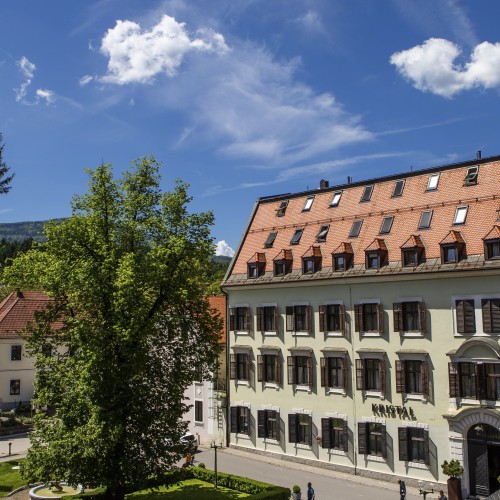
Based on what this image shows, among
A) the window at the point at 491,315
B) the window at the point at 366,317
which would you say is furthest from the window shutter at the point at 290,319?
the window at the point at 491,315

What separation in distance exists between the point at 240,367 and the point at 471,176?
22.2 m

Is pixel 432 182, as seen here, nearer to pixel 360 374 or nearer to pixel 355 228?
pixel 355 228

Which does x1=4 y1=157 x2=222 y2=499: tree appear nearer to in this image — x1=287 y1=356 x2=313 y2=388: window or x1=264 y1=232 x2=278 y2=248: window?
x1=287 y1=356 x2=313 y2=388: window

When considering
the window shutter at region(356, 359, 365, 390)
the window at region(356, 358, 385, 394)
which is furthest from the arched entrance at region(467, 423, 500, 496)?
the window shutter at region(356, 359, 365, 390)

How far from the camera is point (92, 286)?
27422mm

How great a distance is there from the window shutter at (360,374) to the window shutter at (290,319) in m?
6.06

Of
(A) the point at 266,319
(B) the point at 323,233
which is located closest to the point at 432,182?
(B) the point at 323,233

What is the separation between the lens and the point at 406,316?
35.7 metres

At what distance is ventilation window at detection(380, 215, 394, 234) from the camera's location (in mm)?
38881

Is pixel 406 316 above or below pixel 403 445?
above

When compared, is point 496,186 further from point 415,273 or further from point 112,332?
point 112,332

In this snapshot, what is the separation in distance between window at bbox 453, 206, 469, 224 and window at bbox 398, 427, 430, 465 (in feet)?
42.2

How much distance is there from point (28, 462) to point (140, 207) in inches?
540

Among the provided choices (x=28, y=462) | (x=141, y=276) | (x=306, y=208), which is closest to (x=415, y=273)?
(x=306, y=208)
